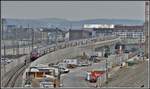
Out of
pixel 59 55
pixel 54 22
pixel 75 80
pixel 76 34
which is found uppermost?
pixel 54 22

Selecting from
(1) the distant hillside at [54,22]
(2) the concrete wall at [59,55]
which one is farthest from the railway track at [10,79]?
(1) the distant hillside at [54,22]

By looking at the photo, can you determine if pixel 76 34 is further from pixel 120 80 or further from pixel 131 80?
pixel 131 80

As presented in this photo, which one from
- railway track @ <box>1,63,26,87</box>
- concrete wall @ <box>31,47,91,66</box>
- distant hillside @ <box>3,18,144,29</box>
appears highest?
distant hillside @ <box>3,18,144,29</box>

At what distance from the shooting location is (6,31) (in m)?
18.5

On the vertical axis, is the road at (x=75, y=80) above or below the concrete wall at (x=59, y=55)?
below

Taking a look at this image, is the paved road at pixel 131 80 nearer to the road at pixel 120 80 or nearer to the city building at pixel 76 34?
the road at pixel 120 80

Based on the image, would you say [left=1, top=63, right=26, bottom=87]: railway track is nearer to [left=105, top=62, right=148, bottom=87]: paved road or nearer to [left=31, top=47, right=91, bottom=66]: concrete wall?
[left=105, top=62, right=148, bottom=87]: paved road

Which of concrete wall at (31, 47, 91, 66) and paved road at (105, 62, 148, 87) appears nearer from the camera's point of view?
paved road at (105, 62, 148, 87)

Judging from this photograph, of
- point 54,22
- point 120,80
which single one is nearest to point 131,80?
point 120,80

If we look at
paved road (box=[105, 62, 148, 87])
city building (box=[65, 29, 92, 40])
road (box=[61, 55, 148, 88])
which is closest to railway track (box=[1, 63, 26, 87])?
road (box=[61, 55, 148, 88])

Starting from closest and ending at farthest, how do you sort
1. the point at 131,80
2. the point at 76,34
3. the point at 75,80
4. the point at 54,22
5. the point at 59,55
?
the point at 131,80 → the point at 75,80 → the point at 59,55 → the point at 76,34 → the point at 54,22

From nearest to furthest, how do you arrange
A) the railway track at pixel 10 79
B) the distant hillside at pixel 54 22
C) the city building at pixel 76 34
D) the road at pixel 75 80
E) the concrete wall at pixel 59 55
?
the railway track at pixel 10 79 < the road at pixel 75 80 < the concrete wall at pixel 59 55 < the distant hillside at pixel 54 22 < the city building at pixel 76 34

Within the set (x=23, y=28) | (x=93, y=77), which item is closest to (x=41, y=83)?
(x=93, y=77)

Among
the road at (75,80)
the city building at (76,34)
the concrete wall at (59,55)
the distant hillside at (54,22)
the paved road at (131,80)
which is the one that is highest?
the distant hillside at (54,22)
